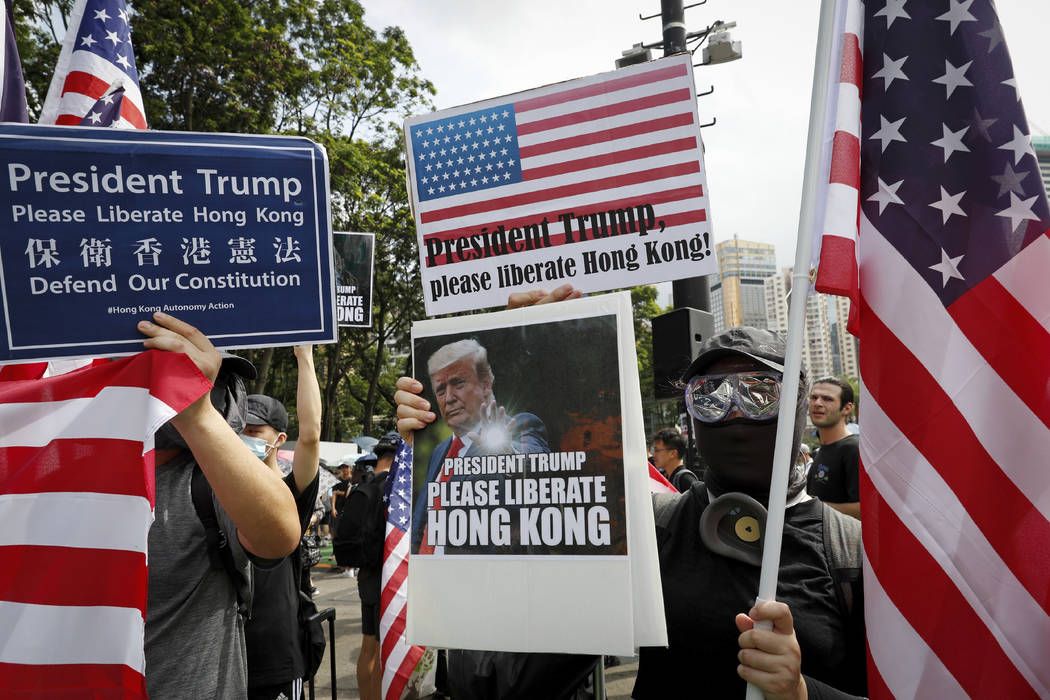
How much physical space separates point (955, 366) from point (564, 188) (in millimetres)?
1236

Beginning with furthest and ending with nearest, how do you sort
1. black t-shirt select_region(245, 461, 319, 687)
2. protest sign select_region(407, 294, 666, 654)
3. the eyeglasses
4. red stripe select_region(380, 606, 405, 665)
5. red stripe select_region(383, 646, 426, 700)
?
red stripe select_region(380, 606, 405, 665) < red stripe select_region(383, 646, 426, 700) < black t-shirt select_region(245, 461, 319, 687) < the eyeglasses < protest sign select_region(407, 294, 666, 654)

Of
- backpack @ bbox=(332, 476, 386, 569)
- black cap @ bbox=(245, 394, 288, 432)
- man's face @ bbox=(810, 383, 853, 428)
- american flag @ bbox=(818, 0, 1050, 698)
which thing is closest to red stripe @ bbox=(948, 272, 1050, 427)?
american flag @ bbox=(818, 0, 1050, 698)

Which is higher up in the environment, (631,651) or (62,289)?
(62,289)

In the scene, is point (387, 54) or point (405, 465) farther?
point (387, 54)

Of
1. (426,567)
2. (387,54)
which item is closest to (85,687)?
(426,567)

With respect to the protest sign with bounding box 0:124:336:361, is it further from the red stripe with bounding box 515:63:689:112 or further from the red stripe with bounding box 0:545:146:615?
the red stripe with bounding box 515:63:689:112

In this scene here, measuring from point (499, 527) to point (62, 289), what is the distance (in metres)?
1.23

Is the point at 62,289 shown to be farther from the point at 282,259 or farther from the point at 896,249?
the point at 896,249

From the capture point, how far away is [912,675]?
1.73 meters

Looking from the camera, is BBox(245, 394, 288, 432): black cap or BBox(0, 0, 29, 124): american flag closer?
BBox(0, 0, 29, 124): american flag

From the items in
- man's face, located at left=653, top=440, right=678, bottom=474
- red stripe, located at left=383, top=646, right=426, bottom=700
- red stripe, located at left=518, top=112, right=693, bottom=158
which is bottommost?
red stripe, located at left=383, top=646, right=426, bottom=700

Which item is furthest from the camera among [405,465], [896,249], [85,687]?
[405,465]

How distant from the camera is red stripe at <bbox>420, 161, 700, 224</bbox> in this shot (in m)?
2.23

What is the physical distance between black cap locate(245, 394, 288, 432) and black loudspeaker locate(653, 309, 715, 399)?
Answer: 10.4ft
